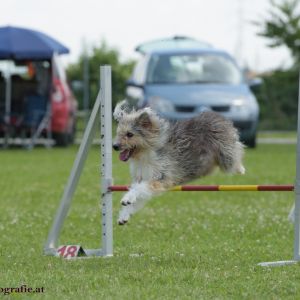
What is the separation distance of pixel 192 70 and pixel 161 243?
11.2 metres

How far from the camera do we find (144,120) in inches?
278

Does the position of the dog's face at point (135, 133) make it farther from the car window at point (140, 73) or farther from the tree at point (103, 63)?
the tree at point (103, 63)

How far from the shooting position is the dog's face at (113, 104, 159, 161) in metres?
6.94

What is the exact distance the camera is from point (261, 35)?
24.4 m

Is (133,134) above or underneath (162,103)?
above

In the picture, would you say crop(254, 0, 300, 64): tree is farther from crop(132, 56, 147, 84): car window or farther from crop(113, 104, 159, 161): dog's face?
crop(113, 104, 159, 161): dog's face

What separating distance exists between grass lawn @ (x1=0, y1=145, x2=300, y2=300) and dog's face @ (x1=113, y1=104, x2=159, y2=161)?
0.84 metres

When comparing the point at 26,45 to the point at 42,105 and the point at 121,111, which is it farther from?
the point at 121,111

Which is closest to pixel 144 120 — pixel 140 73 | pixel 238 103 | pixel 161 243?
pixel 161 243

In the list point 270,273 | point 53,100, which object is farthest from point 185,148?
point 53,100

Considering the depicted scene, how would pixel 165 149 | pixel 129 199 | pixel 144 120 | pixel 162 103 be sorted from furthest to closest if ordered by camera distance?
pixel 162 103 → pixel 165 149 → pixel 144 120 → pixel 129 199

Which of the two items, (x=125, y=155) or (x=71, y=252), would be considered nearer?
(x=125, y=155)

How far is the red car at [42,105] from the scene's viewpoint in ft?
69.0

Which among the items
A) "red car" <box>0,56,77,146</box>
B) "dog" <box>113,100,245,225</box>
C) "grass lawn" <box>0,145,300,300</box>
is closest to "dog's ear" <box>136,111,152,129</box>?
"dog" <box>113,100,245,225</box>
